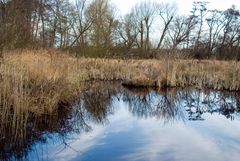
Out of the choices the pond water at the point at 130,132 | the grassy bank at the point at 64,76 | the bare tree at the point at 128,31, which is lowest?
the pond water at the point at 130,132

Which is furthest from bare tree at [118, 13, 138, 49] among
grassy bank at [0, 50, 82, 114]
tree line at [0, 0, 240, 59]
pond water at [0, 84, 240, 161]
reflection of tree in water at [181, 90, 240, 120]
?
pond water at [0, 84, 240, 161]

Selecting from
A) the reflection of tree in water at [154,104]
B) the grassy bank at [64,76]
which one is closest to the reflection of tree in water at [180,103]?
the reflection of tree in water at [154,104]

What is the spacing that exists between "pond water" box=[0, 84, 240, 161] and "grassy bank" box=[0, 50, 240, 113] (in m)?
0.34

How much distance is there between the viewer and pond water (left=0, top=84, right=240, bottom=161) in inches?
201

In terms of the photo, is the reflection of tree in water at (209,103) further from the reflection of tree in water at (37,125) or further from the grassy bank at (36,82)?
the grassy bank at (36,82)

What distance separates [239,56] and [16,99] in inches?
884

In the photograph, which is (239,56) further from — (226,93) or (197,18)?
(226,93)

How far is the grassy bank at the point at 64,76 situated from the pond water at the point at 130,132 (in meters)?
0.34

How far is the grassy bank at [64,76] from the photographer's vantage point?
6223mm

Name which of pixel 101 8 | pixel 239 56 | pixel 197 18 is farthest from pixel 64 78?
pixel 197 18

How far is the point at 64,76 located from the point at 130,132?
311cm

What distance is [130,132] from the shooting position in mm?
6484

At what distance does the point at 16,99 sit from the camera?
5871 millimetres

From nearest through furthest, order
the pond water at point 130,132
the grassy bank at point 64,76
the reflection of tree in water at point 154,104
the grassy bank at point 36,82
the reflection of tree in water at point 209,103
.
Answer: the pond water at point 130,132, the grassy bank at point 36,82, the grassy bank at point 64,76, the reflection of tree in water at point 154,104, the reflection of tree in water at point 209,103
